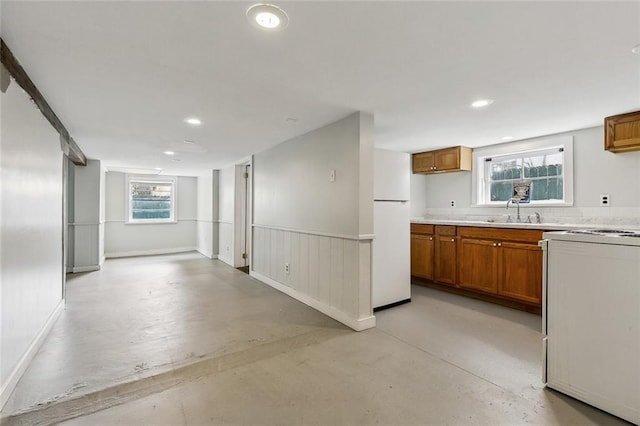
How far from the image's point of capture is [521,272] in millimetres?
3486

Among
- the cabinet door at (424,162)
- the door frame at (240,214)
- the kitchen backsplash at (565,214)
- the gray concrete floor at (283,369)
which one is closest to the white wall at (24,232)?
the gray concrete floor at (283,369)

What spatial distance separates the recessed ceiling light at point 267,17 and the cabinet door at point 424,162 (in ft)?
12.8

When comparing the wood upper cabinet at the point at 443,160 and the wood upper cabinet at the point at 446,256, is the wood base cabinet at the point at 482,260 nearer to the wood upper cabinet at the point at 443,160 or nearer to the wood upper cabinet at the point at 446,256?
the wood upper cabinet at the point at 446,256

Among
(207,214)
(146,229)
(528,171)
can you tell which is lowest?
(146,229)

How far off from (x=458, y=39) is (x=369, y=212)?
1.68 metres

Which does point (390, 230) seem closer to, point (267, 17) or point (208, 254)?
point (267, 17)

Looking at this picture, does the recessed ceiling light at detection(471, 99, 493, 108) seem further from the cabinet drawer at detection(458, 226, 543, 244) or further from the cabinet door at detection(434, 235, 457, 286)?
the cabinet door at detection(434, 235, 457, 286)

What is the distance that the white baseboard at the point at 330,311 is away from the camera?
2936mm

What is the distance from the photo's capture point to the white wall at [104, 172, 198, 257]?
7.38 metres

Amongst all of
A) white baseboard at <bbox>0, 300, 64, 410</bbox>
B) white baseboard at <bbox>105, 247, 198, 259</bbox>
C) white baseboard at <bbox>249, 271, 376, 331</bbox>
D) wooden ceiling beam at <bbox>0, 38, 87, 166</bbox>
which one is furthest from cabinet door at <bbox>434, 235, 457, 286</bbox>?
white baseboard at <bbox>105, 247, 198, 259</bbox>

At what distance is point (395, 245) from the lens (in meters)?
3.69

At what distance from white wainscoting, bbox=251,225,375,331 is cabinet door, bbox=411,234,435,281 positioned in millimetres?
1863

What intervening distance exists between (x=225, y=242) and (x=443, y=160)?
4.73m

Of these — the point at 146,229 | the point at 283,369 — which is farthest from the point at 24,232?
the point at 146,229
